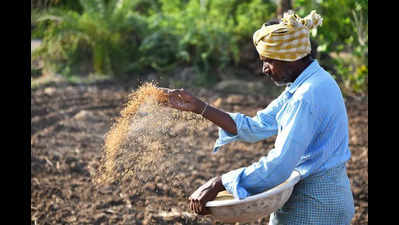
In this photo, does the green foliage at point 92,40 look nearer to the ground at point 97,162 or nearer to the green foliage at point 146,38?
the green foliage at point 146,38

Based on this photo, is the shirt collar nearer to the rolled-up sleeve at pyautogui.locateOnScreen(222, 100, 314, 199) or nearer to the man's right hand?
the rolled-up sleeve at pyautogui.locateOnScreen(222, 100, 314, 199)

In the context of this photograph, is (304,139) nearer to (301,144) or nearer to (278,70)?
(301,144)

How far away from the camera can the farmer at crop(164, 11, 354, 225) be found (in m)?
→ 2.05

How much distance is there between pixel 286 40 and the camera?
217 centimetres

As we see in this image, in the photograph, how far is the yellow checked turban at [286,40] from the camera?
2.17 meters

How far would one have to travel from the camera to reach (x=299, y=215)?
2.29 metres

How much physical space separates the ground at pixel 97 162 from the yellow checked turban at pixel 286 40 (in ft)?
6.19

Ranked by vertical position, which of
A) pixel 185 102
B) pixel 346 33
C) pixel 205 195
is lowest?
pixel 205 195

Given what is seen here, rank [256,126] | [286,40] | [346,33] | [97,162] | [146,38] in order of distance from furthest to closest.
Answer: [146,38], [346,33], [97,162], [256,126], [286,40]

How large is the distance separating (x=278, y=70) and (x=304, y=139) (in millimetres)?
380

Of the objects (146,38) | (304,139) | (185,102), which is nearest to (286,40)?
(304,139)

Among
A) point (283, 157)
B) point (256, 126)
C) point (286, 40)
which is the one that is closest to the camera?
point (283, 157)
